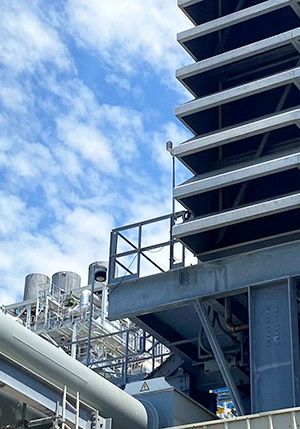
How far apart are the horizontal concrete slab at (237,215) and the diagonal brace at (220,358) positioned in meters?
1.75

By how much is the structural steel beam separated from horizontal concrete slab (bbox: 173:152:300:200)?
1.81 m

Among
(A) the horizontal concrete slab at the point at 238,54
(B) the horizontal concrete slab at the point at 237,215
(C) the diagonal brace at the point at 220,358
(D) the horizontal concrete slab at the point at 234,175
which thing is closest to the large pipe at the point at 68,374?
(C) the diagonal brace at the point at 220,358


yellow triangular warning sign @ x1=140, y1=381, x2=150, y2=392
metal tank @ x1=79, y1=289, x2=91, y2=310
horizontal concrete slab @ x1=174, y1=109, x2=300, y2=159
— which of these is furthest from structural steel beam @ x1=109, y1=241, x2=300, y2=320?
metal tank @ x1=79, y1=289, x2=91, y2=310

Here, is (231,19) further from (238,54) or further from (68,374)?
(68,374)

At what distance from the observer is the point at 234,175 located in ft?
81.4

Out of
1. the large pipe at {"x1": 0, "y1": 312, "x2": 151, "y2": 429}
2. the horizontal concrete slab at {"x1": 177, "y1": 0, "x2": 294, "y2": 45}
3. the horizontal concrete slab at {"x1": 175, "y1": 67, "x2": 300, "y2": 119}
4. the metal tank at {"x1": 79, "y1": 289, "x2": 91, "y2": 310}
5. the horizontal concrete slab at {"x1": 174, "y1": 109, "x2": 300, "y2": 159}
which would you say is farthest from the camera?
the metal tank at {"x1": 79, "y1": 289, "x2": 91, "y2": 310}

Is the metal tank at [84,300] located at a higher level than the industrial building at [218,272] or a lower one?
Result: higher

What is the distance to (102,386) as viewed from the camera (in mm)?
21656

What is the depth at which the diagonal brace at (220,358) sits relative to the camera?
23.9 meters

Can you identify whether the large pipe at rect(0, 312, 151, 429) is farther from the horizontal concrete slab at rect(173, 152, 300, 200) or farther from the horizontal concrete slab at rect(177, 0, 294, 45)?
the horizontal concrete slab at rect(177, 0, 294, 45)

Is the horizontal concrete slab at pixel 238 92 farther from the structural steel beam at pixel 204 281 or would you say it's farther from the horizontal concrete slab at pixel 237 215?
the structural steel beam at pixel 204 281

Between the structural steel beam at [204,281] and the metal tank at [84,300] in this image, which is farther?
the metal tank at [84,300]

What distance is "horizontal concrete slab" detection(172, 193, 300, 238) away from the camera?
23.8 metres

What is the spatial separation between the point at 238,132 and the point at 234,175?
115 centimetres
